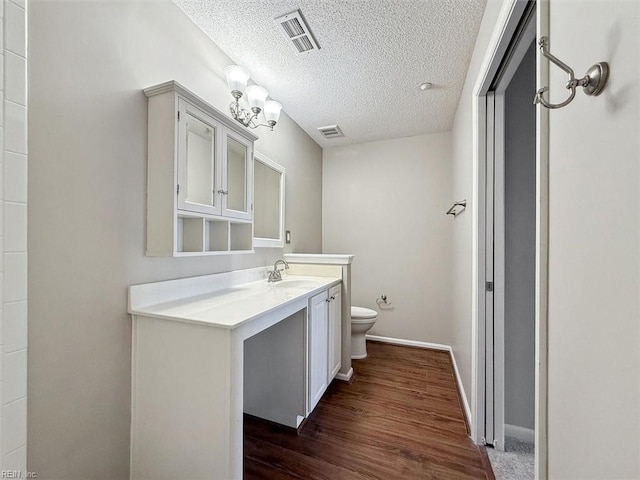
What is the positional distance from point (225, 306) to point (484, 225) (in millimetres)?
1456

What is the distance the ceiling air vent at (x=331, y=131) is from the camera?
287cm

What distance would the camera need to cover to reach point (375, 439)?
1557 millimetres

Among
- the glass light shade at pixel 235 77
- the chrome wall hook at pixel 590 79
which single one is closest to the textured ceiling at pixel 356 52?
the glass light shade at pixel 235 77

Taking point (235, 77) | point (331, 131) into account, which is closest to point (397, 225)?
point (331, 131)

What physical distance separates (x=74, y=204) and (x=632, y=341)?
1.60 metres

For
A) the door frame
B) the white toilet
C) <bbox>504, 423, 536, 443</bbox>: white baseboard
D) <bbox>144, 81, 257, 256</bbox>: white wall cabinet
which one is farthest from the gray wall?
<bbox>144, 81, 257, 256</bbox>: white wall cabinet

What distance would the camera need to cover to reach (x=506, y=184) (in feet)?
5.10

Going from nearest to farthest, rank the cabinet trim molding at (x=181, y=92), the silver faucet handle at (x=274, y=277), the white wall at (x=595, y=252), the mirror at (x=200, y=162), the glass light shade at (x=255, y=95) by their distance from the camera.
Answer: the white wall at (x=595, y=252)
the cabinet trim molding at (x=181, y=92)
the mirror at (x=200, y=162)
the glass light shade at (x=255, y=95)
the silver faucet handle at (x=274, y=277)

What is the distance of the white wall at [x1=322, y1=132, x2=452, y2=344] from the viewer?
297cm

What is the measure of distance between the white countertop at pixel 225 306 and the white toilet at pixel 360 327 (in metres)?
0.93

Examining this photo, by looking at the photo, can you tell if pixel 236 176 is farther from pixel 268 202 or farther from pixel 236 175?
pixel 268 202

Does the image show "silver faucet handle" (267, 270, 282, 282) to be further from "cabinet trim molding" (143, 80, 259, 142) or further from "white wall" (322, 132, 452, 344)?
"white wall" (322, 132, 452, 344)

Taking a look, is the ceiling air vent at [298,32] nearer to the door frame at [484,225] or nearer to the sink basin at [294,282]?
the door frame at [484,225]

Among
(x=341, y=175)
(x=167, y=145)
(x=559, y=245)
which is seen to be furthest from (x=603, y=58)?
(x=341, y=175)
